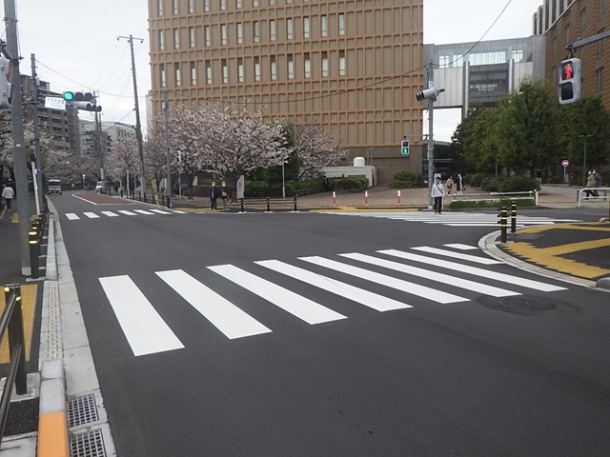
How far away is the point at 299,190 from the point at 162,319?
35.0 m

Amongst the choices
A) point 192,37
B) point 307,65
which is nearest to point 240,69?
point 192,37

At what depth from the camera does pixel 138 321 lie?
657 cm

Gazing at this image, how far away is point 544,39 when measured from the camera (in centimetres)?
7625

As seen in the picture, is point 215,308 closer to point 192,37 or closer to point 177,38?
point 192,37

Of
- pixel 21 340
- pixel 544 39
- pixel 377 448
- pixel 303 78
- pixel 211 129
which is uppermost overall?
pixel 544 39

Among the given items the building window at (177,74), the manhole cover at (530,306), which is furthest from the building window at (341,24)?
the manhole cover at (530,306)

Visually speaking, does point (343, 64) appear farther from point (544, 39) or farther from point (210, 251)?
point (210, 251)

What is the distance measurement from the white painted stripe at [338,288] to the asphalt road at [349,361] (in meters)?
0.06

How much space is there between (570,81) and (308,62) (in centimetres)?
5832

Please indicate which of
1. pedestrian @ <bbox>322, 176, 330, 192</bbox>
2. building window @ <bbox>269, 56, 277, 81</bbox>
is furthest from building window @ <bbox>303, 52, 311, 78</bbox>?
pedestrian @ <bbox>322, 176, 330, 192</bbox>

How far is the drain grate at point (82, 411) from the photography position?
3.94 meters

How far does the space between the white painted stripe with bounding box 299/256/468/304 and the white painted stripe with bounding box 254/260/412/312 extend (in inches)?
24.2

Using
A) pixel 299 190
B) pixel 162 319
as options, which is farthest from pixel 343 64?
pixel 162 319

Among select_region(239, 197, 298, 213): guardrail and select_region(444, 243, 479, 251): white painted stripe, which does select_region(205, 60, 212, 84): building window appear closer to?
select_region(239, 197, 298, 213): guardrail
